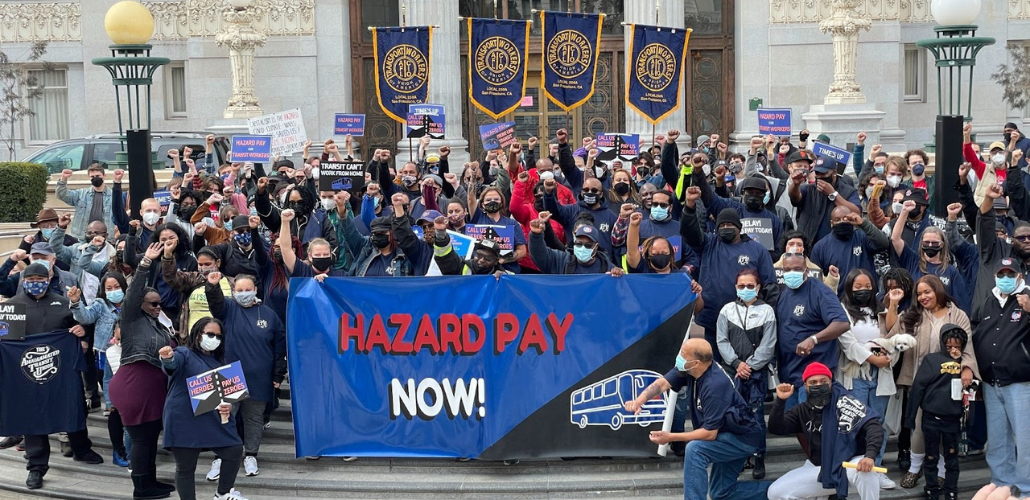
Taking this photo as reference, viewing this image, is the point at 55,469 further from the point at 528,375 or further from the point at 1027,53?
the point at 1027,53

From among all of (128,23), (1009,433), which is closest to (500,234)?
(1009,433)

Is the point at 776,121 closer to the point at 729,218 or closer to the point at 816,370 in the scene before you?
the point at 729,218

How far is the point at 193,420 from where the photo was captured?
10891 millimetres

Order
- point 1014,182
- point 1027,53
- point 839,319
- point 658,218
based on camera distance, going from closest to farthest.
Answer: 1. point 839,319
2. point 658,218
3. point 1014,182
4. point 1027,53

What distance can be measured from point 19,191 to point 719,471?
552 inches

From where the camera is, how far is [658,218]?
12414 mm

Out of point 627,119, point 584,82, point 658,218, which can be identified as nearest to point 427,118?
point 584,82

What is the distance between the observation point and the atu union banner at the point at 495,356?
37.9ft

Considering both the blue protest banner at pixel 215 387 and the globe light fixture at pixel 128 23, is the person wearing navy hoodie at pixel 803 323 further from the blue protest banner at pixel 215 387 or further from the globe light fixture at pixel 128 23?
the globe light fixture at pixel 128 23

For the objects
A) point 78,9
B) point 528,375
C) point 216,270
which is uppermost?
point 78,9

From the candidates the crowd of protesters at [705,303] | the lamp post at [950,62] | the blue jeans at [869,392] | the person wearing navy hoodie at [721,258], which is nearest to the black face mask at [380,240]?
the crowd of protesters at [705,303]

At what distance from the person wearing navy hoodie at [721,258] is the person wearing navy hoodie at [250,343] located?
12.4 feet

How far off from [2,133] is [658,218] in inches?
882

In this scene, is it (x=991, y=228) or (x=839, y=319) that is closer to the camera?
(x=839, y=319)
